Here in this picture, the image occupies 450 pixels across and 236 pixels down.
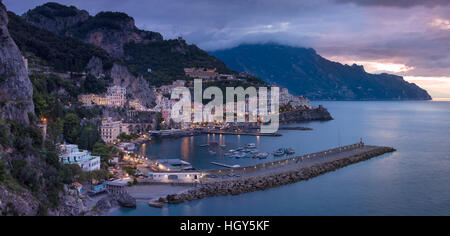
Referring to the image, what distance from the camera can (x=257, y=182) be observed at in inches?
599

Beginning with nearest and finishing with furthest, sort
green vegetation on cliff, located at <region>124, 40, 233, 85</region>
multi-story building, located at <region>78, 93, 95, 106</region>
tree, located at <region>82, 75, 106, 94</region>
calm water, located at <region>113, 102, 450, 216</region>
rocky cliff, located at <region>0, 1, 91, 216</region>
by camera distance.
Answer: rocky cliff, located at <region>0, 1, 91, 216</region> < calm water, located at <region>113, 102, 450, 216</region> < multi-story building, located at <region>78, 93, 95, 106</region> < tree, located at <region>82, 75, 106, 94</region> < green vegetation on cliff, located at <region>124, 40, 233, 85</region>

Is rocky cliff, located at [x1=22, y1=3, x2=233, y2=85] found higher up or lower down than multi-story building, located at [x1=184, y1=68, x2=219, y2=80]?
higher up

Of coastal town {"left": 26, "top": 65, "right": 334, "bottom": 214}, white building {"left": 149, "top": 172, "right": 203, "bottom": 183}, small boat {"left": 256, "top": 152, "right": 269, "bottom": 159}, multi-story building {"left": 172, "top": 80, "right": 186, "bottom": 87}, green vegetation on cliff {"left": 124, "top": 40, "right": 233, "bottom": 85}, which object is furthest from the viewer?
green vegetation on cliff {"left": 124, "top": 40, "right": 233, "bottom": 85}

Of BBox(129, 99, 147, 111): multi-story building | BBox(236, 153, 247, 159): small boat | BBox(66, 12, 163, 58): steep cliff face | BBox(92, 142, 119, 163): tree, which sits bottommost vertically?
BBox(236, 153, 247, 159): small boat

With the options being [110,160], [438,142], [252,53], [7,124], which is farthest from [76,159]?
[252,53]

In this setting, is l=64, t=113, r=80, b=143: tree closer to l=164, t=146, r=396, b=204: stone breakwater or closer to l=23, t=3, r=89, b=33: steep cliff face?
l=164, t=146, r=396, b=204: stone breakwater

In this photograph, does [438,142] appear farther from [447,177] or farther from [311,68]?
[311,68]

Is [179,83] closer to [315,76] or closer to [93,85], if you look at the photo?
[93,85]

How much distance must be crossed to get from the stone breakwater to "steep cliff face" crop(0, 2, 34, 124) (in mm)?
5214

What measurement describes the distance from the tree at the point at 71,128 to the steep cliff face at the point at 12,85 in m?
7.07

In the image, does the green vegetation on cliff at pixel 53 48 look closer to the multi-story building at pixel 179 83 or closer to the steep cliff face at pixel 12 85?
the multi-story building at pixel 179 83

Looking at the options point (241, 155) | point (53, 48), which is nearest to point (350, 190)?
point (241, 155)

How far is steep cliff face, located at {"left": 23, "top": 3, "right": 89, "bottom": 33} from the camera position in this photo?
55250 mm

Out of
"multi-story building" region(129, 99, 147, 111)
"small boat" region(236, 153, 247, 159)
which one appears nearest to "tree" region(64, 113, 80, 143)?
"small boat" region(236, 153, 247, 159)
